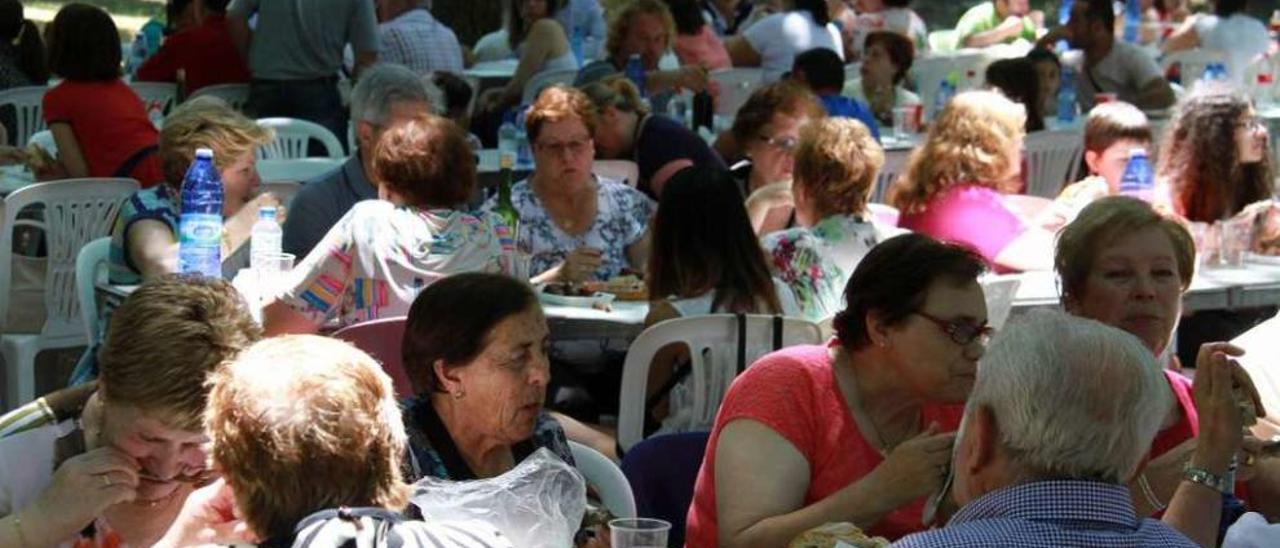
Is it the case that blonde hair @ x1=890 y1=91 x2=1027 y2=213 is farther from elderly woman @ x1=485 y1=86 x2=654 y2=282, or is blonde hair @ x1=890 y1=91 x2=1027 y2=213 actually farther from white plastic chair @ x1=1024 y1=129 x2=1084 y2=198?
white plastic chair @ x1=1024 y1=129 x2=1084 y2=198

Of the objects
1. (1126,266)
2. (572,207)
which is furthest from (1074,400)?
(572,207)

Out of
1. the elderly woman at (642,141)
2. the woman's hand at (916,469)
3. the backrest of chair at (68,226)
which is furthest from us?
the elderly woman at (642,141)

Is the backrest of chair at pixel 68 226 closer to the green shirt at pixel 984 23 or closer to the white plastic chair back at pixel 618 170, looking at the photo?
the white plastic chair back at pixel 618 170

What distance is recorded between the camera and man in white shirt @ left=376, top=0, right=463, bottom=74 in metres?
10.9

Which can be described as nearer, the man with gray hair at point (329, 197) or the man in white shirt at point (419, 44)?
the man with gray hair at point (329, 197)

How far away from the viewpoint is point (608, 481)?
12.2 ft

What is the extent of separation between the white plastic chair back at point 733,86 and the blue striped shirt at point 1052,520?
8.78 m

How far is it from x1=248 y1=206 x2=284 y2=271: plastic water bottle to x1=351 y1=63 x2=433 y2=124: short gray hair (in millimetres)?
1387

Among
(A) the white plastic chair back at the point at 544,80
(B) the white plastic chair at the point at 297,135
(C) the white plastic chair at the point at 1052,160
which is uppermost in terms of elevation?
(A) the white plastic chair back at the point at 544,80

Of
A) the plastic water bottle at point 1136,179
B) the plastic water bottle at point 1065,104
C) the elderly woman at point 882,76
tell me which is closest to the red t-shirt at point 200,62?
the elderly woman at point 882,76

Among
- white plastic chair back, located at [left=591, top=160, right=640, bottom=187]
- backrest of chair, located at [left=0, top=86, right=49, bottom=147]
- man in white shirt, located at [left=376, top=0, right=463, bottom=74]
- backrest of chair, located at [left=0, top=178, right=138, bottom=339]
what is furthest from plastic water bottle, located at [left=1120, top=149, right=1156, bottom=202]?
backrest of chair, located at [left=0, top=86, right=49, bottom=147]

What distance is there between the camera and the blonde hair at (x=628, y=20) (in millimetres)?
10359

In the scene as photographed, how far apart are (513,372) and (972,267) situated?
82 centimetres

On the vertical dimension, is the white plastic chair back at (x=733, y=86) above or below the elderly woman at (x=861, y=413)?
below
